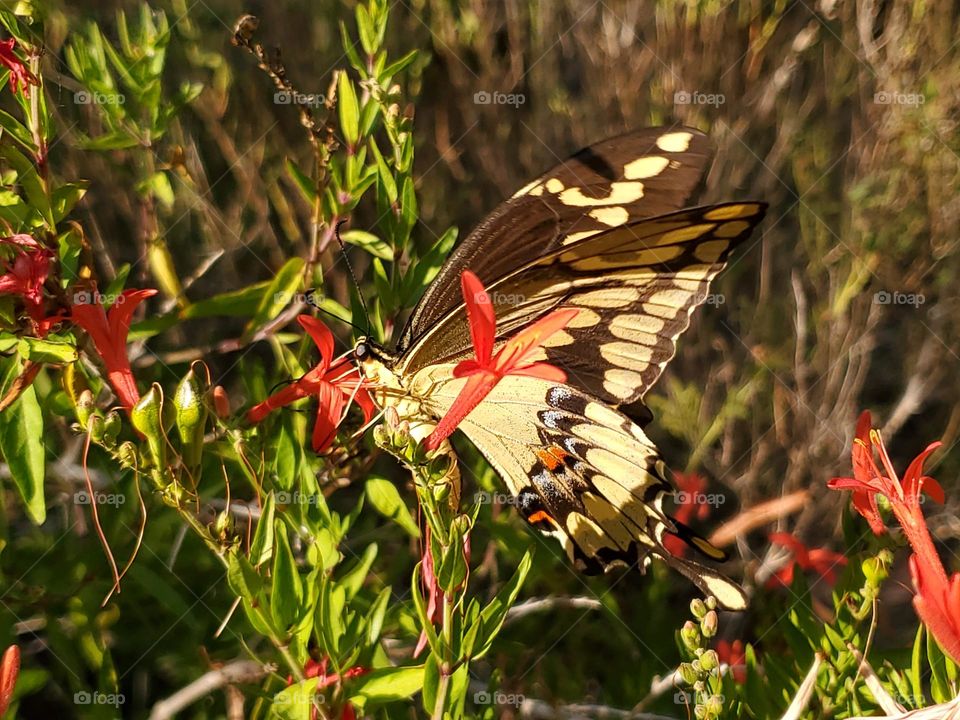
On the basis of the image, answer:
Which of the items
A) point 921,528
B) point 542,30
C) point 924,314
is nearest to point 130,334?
point 921,528

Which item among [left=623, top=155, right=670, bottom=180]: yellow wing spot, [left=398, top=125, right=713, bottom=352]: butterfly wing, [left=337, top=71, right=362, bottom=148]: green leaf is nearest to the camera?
[left=337, top=71, right=362, bottom=148]: green leaf

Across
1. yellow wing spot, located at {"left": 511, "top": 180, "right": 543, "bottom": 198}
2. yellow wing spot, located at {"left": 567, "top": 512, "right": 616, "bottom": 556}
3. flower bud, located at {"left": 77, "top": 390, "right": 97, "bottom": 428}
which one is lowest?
yellow wing spot, located at {"left": 567, "top": 512, "right": 616, "bottom": 556}

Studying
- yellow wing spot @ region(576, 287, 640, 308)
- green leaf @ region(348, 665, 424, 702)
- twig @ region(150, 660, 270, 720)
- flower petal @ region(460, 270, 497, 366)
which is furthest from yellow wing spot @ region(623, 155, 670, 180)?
twig @ region(150, 660, 270, 720)

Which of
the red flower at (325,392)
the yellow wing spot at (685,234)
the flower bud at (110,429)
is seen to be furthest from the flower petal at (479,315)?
the yellow wing spot at (685,234)

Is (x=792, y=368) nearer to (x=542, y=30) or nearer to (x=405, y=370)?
(x=542, y=30)

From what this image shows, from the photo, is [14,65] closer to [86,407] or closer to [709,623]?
[86,407]

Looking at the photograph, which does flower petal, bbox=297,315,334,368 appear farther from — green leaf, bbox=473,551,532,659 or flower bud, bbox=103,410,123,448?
green leaf, bbox=473,551,532,659
